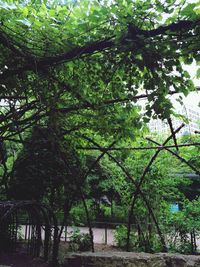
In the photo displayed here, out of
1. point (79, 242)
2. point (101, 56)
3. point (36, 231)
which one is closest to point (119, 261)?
point (36, 231)

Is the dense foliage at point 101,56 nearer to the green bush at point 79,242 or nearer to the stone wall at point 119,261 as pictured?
the stone wall at point 119,261

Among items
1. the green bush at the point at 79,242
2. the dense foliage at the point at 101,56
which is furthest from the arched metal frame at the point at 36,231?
the dense foliage at the point at 101,56

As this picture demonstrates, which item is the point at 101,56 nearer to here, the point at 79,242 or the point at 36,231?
the point at 36,231

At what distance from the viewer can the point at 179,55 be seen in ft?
7.31

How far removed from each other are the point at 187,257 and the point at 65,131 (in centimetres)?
351

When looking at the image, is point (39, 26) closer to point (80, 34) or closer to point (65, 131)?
point (80, 34)

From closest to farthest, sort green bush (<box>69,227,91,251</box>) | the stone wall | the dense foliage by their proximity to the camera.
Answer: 1. the dense foliage
2. the stone wall
3. green bush (<box>69,227,91,251</box>)

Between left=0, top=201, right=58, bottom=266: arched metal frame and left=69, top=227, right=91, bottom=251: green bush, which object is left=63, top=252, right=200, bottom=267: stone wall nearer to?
left=0, top=201, right=58, bottom=266: arched metal frame

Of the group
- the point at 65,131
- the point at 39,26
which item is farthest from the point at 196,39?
the point at 65,131

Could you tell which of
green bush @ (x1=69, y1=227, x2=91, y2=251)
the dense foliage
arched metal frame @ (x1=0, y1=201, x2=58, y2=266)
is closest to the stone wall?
arched metal frame @ (x1=0, y1=201, x2=58, y2=266)

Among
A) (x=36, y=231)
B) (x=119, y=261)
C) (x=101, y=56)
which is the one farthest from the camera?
(x=36, y=231)

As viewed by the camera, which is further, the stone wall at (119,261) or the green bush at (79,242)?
the green bush at (79,242)

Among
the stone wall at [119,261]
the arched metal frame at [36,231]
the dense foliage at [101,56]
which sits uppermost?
the dense foliage at [101,56]

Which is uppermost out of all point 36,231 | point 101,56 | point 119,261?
point 101,56
